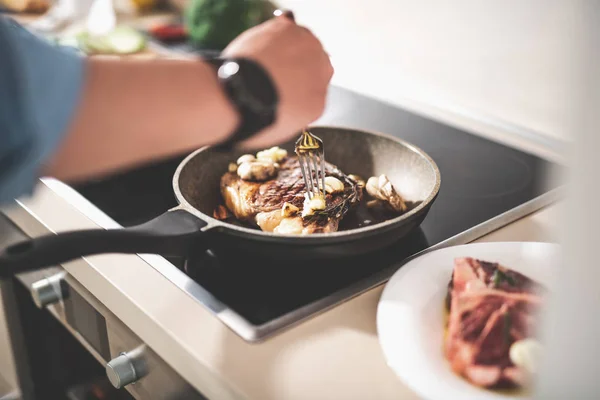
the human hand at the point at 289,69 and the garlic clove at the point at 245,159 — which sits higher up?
the human hand at the point at 289,69

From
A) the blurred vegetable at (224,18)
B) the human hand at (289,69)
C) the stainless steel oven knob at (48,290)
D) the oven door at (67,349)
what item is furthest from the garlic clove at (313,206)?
the blurred vegetable at (224,18)

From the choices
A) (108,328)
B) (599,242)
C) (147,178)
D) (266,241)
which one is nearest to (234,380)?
(266,241)

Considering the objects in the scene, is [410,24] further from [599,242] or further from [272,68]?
[599,242]

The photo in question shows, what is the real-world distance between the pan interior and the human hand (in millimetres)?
175

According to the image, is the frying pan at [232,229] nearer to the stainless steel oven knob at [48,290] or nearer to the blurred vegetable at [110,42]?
the stainless steel oven knob at [48,290]

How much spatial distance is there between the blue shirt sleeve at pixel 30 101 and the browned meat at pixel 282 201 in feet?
0.94

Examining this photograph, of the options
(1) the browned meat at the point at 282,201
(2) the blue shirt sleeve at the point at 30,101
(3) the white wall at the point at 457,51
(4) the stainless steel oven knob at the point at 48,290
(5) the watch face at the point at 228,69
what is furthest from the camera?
(3) the white wall at the point at 457,51

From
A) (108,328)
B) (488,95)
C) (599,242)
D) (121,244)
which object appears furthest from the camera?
(488,95)

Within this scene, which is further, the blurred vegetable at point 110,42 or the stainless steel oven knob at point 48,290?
the blurred vegetable at point 110,42

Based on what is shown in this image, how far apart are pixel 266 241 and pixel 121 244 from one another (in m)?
0.14

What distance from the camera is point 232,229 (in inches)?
26.3

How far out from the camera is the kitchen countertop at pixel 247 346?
1.88 feet

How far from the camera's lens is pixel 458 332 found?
57cm

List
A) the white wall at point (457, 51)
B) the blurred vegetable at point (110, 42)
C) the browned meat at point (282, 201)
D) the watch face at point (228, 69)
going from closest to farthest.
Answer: the watch face at point (228, 69) → the browned meat at point (282, 201) → the white wall at point (457, 51) → the blurred vegetable at point (110, 42)
